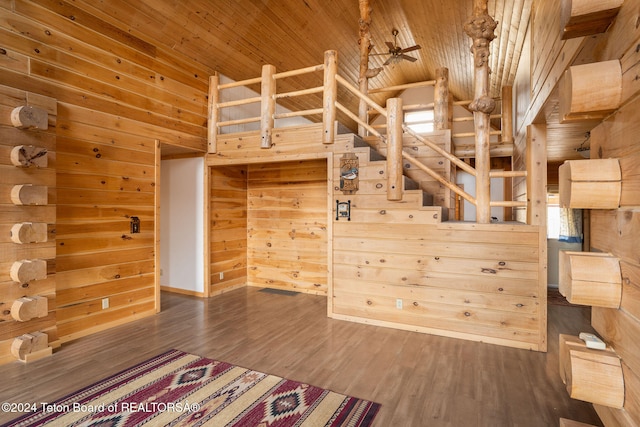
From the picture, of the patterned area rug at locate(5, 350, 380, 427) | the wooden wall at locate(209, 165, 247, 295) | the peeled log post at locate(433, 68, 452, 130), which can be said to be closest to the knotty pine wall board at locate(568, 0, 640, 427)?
the patterned area rug at locate(5, 350, 380, 427)

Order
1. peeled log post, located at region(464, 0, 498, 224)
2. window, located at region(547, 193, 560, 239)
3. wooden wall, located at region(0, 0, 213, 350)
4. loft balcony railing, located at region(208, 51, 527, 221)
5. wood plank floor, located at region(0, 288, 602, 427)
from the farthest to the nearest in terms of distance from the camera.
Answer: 1. window, located at region(547, 193, 560, 239)
2. loft balcony railing, located at region(208, 51, 527, 221)
3. peeled log post, located at region(464, 0, 498, 224)
4. wooden wall, located at region(0, 0, 213, 350)
5. wood plank floor, located at region(0, 288, 602, 427)

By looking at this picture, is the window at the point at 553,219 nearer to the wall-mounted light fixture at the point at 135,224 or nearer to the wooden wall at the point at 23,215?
the wall-mounted light fixture at the point at 135,224

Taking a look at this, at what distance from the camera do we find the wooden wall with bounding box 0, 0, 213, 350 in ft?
10.2

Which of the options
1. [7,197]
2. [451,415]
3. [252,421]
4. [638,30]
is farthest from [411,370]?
[7,197]

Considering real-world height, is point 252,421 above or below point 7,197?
below

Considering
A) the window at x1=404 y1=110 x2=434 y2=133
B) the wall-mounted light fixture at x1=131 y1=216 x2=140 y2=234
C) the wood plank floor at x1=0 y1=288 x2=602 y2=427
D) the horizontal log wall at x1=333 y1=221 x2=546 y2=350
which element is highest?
the window at x1=404 y1=110 x2=434 y2=133

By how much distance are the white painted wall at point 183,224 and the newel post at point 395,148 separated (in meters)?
2.91

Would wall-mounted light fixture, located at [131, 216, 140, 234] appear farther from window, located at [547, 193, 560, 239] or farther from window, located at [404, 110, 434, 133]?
window, located at [404, 110, 434, 133]

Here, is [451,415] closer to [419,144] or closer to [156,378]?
[156,378]

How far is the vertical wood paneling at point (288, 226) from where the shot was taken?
538cm

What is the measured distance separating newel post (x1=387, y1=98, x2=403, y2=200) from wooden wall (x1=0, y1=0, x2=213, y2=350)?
2.81m

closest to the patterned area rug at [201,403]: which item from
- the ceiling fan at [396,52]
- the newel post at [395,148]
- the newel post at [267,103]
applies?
the newel post at [395,148]

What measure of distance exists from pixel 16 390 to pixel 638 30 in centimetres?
396

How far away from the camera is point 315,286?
536 cm
